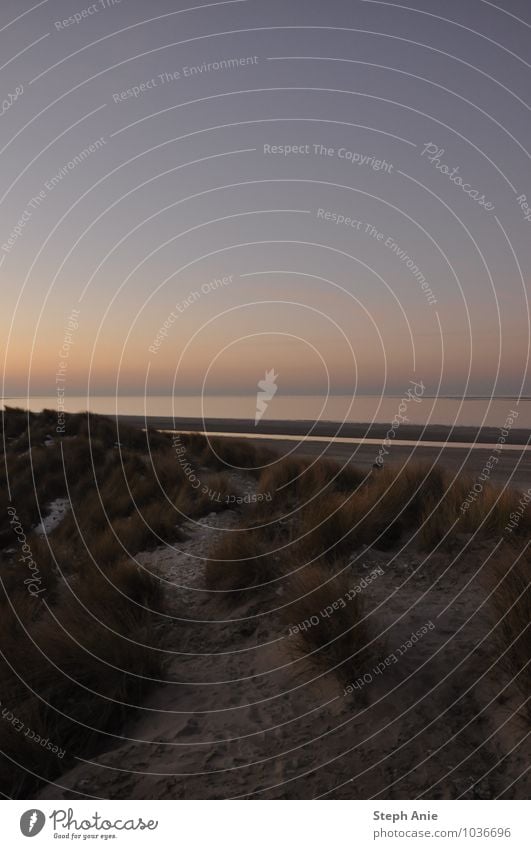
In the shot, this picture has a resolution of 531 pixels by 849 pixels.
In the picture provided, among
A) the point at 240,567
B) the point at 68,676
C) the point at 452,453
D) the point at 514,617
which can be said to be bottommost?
the point at 68,676

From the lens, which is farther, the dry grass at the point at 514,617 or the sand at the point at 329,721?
the dry grass at the point at 514,617

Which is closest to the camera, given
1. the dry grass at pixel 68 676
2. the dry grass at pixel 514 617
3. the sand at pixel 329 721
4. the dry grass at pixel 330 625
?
the sand at pixel 329 721

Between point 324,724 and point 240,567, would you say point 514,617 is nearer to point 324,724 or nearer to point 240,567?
point 324,724

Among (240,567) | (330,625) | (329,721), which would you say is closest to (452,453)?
(240,567)

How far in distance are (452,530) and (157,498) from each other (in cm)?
712

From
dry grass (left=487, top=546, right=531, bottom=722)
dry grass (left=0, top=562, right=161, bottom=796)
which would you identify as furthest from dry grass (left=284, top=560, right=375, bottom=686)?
dry grass (left=0, top=562, right=161, bottom=796)

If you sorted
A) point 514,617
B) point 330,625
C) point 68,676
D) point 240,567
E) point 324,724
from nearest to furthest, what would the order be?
1. point 324,724
2. point 514,617
3. point 330,625
4. point 68,676
5. point 240,567

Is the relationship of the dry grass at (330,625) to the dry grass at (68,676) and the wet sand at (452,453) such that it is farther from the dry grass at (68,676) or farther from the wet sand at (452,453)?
the wet sand at (452,453)

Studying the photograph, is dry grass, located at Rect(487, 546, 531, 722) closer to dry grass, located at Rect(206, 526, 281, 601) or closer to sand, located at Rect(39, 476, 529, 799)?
sand, located at Rect(39, 476, 529, 799)

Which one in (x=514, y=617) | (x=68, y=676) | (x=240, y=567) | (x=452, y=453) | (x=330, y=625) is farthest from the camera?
(x=452, y=453)

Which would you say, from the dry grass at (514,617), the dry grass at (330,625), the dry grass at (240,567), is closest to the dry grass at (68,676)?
the dry grass at (240,567)

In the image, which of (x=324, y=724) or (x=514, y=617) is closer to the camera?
(x=324, y=724)

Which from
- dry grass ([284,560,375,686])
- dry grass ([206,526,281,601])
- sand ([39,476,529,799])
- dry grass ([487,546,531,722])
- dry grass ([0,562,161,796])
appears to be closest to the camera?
sand ([39,476,529,799])
